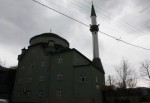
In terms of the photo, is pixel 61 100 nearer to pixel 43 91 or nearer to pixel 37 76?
pixel 43 91

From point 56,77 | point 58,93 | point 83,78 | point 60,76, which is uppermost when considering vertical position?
point 60,76

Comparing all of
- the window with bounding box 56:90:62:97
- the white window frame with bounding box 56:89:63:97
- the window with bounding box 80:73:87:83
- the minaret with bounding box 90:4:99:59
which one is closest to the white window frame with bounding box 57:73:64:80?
the white window frame with bounding box 56:89:63:97

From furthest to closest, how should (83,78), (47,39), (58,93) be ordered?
(47,39) < (58,93) < (83,78)

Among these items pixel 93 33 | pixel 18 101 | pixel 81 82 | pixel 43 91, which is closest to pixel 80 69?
pixel 81 82

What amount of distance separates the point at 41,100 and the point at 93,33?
20.4 metres

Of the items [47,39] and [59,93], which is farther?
[47,39]

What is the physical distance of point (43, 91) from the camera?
1319 inches

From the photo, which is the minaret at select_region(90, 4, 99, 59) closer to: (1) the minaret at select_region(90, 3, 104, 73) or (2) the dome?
(1) the minaret at select_region(90, 3, 104, 73)

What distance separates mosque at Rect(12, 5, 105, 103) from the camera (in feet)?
98.9

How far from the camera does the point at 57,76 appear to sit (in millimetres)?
33188

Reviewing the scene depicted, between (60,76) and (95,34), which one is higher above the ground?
(95,34)

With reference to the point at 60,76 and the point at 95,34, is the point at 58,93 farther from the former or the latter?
the point at 95,34

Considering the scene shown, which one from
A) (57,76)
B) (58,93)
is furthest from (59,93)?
(57,76)

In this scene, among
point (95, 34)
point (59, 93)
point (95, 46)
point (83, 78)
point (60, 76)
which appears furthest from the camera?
point (95, 34)
